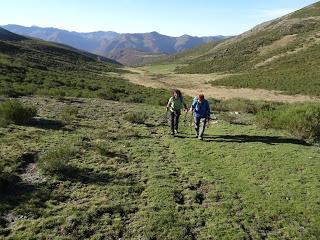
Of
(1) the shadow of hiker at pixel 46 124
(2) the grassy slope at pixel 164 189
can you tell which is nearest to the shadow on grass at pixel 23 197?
(2) the grassy slope at pixel 164 189

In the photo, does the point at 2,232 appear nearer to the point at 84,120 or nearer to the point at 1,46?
the point at 84,120

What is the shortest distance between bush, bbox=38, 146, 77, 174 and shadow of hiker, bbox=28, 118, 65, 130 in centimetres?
432

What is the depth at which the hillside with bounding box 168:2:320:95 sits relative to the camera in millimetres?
63156

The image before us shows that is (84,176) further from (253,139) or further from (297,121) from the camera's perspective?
(297,121)

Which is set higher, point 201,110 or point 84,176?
point 201,110

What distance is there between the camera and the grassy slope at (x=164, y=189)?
9.57 m

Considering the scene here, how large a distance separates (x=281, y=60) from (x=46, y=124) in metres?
77.3

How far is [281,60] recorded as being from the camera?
88.8m

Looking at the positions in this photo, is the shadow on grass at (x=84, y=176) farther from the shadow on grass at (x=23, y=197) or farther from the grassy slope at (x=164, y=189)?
the shadow on grass at (x=23, y=197)

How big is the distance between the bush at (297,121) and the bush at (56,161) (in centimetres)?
983

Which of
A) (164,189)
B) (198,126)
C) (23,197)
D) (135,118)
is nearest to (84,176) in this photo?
(23,197)

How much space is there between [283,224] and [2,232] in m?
6.25

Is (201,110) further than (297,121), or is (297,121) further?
(297,121)

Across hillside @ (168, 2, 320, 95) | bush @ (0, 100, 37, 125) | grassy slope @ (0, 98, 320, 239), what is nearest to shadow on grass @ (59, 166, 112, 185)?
grassy slope @ (0, 98, 320, 239)
